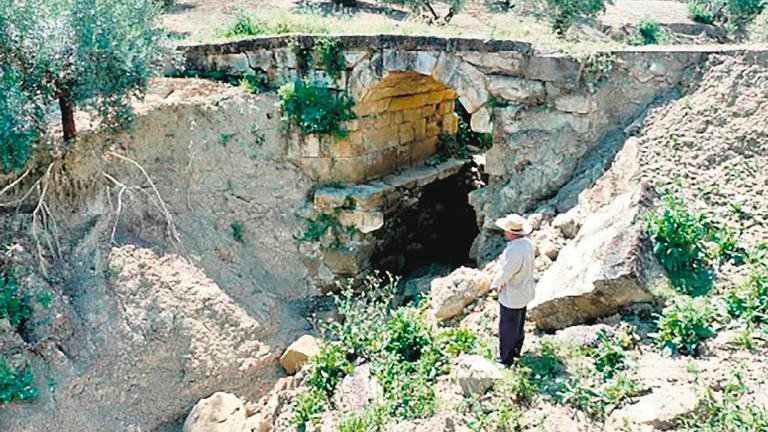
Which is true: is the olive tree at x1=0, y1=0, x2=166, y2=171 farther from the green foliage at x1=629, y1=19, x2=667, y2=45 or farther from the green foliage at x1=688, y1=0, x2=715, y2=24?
the green foliage at x1=688, y1=0, x2=715, y2=24

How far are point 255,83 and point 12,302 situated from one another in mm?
3887

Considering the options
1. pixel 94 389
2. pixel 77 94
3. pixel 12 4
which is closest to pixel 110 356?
pixel 94 389

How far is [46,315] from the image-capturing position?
6293 mm

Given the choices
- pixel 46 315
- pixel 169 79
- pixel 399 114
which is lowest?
pixel 46 315

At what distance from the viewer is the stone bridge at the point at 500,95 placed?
7.21 meters

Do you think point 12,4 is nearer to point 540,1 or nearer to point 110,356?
point 110,356

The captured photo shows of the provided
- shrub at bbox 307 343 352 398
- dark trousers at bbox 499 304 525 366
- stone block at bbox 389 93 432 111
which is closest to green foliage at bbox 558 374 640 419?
dark trousers at bbox 499 304 525 366

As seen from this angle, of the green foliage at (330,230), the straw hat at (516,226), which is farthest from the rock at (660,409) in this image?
the green foliage at (330,230)

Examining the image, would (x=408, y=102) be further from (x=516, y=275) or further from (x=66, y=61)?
(x=516, y=275)

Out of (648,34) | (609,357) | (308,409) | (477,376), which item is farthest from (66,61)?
(648,34)

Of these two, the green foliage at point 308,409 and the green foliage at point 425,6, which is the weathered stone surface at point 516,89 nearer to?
the green foliage at point 308,409

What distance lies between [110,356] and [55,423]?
736 millimetres

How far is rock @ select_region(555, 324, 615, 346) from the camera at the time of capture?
16.8 ft

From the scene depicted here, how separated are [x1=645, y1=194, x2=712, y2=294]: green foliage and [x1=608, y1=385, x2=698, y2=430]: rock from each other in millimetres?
1086
